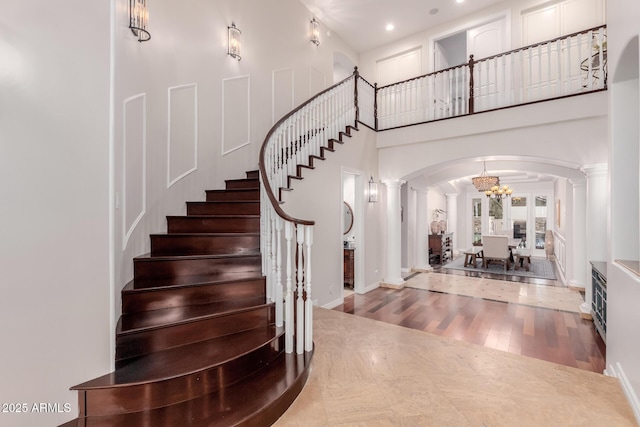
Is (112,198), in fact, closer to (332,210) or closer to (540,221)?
(332,210)

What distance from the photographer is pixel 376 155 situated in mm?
5914

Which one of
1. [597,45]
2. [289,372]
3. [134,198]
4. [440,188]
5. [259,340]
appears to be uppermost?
[597,45]

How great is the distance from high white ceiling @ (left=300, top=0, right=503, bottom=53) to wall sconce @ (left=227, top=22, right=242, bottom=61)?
1978 mm

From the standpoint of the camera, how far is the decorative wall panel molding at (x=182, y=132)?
10.8 ft

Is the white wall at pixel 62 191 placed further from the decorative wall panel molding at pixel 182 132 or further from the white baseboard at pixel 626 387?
the white baseboard at pixel 626 387

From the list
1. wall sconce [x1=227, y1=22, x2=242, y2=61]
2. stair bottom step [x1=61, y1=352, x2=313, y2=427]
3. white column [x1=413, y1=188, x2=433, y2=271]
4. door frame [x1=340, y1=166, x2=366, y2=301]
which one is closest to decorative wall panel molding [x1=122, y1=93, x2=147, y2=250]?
stair bottom step [x1=61, y1=352, x2=313, y2=427]

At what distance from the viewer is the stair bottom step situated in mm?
1528

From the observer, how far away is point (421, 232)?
7676mm

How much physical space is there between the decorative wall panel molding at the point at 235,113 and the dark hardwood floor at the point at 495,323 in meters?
3.00

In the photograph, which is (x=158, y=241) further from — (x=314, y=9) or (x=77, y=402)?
(x=314, y=9)

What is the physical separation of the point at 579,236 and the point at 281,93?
5.89m

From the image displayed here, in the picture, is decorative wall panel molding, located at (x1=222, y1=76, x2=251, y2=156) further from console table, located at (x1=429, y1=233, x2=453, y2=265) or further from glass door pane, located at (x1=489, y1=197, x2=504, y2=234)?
glass door pane, located at (x1=489, y1=197, x2=504, y2=234)

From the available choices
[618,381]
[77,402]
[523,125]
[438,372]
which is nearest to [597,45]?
[523,125]

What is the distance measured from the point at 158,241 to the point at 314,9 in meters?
5.27
